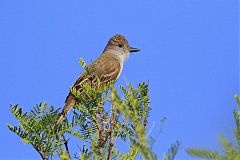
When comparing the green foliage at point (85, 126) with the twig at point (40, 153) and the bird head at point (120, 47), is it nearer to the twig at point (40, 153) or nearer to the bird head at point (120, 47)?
the twig at point (40, 153)

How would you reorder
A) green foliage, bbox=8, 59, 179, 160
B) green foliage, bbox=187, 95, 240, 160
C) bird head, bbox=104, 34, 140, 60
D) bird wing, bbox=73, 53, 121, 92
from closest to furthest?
green foliage, bbox=187, 95, 240, 160
green foliage, bbox=8, 59, 179, 160
bird wing, bbox=73, 53, 121, 92
bird head, bbox=104, 34, 140, 60

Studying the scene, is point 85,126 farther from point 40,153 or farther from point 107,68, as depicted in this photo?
point 107,68

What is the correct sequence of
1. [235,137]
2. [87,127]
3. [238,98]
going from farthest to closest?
[87,127] → [238,98] → [235,137]

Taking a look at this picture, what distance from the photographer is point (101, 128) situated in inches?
87.7

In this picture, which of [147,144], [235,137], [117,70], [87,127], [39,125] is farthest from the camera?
[117,70]

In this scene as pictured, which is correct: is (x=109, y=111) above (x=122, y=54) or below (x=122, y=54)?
below

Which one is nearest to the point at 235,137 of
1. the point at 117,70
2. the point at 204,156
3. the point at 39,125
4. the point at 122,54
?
the point at 204,156

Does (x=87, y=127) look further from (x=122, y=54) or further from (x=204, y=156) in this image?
(x=122, y=54)

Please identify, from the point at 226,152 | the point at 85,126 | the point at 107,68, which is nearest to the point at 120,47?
the point at 107,68

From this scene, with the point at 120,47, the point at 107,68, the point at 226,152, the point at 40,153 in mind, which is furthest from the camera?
the point at 120,47

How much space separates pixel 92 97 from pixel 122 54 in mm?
5478

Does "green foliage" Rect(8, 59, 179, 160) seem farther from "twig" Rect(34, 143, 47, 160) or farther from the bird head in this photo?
the bird head

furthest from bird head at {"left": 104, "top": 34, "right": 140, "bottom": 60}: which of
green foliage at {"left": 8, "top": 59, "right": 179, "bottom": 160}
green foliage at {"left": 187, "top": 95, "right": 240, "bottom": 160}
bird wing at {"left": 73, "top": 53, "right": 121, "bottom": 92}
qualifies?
green foliage at {"left": 187, "top": 95, "right": 240, "bottom": 160}

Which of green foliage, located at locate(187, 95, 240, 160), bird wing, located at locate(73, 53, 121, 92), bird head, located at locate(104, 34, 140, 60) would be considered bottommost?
green foliage, located at locate(187, 95, 240, 160)
